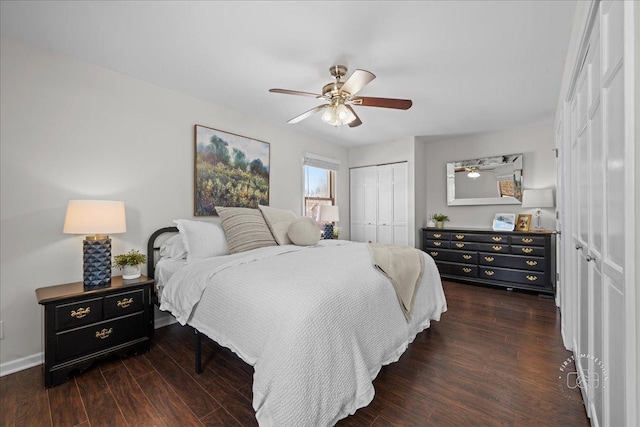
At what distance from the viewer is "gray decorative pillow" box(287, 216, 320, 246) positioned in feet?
9.61

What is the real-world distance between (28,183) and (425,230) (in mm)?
4923

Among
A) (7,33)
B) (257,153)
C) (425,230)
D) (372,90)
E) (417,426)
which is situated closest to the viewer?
(417,426)

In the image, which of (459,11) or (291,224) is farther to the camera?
(291,224)

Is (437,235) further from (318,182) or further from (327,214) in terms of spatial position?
(318,182)

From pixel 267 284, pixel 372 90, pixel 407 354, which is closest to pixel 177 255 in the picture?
pixel 267 284

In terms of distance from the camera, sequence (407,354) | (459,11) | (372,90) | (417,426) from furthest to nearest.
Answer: (372,90)
(407,354)
(459,11)
(417,426)

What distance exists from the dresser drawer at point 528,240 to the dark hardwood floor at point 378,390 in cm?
164

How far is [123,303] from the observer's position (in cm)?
215

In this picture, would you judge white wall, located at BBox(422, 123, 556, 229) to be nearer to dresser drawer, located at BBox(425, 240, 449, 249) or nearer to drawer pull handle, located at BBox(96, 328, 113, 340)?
dresser drawer, located at BBox(425, 240, 449, 249)

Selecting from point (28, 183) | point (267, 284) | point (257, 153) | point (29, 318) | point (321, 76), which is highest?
point (321, 76)

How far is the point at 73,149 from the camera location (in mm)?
2318

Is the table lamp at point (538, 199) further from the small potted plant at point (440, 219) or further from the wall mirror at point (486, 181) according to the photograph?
the small potted plant at point (440, 219)

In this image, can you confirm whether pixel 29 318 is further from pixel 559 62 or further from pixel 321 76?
pixel 559 62

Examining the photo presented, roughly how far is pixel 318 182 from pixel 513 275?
10.9 ft
